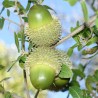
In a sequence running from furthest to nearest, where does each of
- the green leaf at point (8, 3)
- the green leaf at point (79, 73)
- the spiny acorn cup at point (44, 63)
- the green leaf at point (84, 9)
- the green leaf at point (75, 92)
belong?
the green leaf at point (79, 73), the green leaf at point (8, 3), the green leaf at point (75, 92), the spiny acorn cup at point (44, 63), the green leaf at point (84, 9)

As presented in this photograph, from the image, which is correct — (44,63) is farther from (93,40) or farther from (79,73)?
(79,73)

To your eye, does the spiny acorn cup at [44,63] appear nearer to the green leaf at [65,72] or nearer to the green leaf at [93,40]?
the green leaf at [65,72]

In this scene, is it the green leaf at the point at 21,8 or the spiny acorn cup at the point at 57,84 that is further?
the green leaf at the point at 21,8

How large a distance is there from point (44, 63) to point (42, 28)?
0.43 ft

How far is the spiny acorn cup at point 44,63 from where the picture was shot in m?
1.14

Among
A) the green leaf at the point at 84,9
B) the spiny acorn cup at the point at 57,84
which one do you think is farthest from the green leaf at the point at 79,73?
the green leaf at the point at 84,9

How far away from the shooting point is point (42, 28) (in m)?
1.19

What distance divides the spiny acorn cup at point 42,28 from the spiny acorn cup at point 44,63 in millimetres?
34

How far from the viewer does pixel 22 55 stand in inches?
49.5

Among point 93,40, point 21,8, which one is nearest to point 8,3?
point 21,8

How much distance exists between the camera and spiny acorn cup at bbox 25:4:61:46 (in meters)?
1.18

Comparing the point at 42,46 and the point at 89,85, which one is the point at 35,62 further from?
the point at 89,85

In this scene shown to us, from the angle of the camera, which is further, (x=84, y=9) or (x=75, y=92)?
(x=75, y=92)

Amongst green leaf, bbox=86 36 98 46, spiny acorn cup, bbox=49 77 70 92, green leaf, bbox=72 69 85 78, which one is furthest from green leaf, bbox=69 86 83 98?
green leaf, bbox=72 69 85 78
